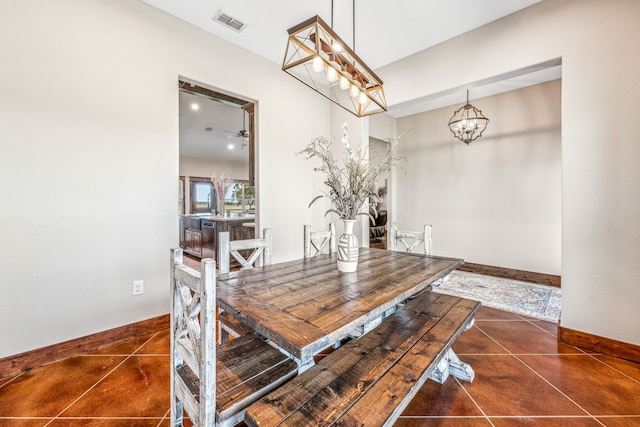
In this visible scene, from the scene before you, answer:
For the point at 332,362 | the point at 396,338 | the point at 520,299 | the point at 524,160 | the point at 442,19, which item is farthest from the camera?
the point at 524,160

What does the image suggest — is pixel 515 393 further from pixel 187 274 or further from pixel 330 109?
pixel 330 109

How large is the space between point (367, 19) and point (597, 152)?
Result: 2270mm

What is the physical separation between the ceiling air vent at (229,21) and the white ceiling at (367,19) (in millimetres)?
35

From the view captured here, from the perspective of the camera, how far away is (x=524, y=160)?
3.96 metres

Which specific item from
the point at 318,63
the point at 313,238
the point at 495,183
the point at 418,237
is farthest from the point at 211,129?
the point at 495,183

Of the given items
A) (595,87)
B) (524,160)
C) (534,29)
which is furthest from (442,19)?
(524,160)

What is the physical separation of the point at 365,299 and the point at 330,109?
3420 mm

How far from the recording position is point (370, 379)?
3.49 feet

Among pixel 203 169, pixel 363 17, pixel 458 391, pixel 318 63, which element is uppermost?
pixel 363 17

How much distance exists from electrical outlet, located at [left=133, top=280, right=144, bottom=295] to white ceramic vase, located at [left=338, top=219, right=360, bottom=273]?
1796 millimetres

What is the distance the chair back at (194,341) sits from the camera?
893mm

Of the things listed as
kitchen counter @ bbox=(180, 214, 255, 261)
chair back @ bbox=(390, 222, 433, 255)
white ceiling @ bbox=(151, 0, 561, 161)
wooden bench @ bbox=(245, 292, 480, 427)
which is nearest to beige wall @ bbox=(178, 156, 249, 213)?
kitchen counter @ bbox=(180, 214, 255, 261)

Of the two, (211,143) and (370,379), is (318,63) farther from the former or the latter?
(211,143)

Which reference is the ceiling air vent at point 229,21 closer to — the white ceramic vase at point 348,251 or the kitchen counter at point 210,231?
the white ceramic vase at point 348,251
